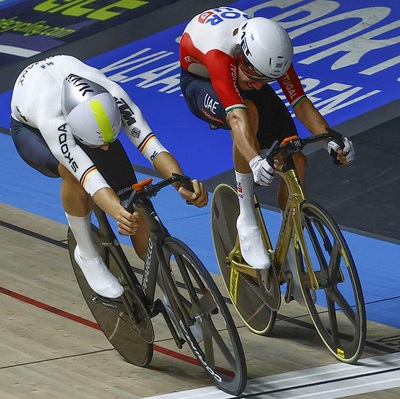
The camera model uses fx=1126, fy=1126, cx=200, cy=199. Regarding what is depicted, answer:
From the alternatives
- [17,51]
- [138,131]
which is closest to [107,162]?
[138,131]

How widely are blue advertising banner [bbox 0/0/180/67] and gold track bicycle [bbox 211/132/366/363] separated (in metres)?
5.24

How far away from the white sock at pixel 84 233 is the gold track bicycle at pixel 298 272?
80 centimetres

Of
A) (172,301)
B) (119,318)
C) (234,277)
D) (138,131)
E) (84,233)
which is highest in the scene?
(138,131)

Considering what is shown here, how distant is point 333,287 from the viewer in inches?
183

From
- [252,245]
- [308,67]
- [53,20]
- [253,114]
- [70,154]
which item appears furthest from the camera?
[53,20]

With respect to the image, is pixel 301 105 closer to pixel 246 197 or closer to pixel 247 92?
pixel 247 92

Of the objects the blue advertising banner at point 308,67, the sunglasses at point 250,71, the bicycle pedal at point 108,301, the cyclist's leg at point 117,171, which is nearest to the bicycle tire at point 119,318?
the bicycle pedal at point 108,301

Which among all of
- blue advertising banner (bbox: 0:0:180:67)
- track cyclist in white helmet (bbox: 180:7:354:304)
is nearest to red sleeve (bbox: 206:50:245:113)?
track cyclist in white helmet (bbox: 180:7:354:304)

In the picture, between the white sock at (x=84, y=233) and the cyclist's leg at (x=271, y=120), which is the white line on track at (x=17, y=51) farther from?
the white sock at (x=84, y=233)

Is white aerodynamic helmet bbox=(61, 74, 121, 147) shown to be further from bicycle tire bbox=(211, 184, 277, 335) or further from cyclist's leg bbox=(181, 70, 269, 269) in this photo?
bicycle tire bbox=(211, 184, 277, 335)

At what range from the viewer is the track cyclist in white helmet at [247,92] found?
15.2ft

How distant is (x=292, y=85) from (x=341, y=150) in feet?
1.46


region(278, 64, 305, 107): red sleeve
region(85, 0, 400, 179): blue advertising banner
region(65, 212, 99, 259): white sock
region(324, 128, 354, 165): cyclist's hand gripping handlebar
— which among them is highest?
region(278, 64, 305, 107): red sleeve

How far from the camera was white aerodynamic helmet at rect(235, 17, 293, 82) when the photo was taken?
4594mm
